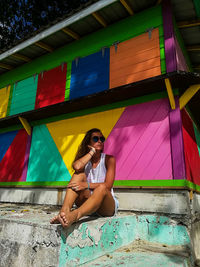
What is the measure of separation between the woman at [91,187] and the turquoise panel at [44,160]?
2136 mm

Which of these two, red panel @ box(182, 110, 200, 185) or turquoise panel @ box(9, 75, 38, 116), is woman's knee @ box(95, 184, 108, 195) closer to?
red panel @ box(182, 110, 200, 185)

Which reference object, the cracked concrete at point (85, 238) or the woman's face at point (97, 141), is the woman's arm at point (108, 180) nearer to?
the woman's face at point (97, 141)

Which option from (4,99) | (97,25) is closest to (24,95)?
(4,99)

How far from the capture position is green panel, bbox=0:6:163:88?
16.7 ft

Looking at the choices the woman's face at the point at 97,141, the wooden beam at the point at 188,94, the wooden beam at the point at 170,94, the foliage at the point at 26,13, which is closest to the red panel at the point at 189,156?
the wooden beam at the point at 188,94

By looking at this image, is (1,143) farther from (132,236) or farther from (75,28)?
(132,236)

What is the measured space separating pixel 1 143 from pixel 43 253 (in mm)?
6139

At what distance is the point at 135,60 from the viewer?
5.03 m

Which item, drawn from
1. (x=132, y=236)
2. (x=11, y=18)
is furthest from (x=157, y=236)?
(x=11, y=18)

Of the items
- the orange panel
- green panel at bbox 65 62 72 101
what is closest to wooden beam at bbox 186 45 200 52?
the orange panel

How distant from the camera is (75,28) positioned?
5.96 meters

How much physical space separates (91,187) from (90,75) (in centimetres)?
375

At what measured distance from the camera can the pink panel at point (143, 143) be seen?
415 centimetres

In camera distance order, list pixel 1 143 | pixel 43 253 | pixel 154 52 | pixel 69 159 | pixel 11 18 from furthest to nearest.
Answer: pixel 11 18
pixel 1 143
pixel 69 159
pixel 154 52
pixel 43 253
